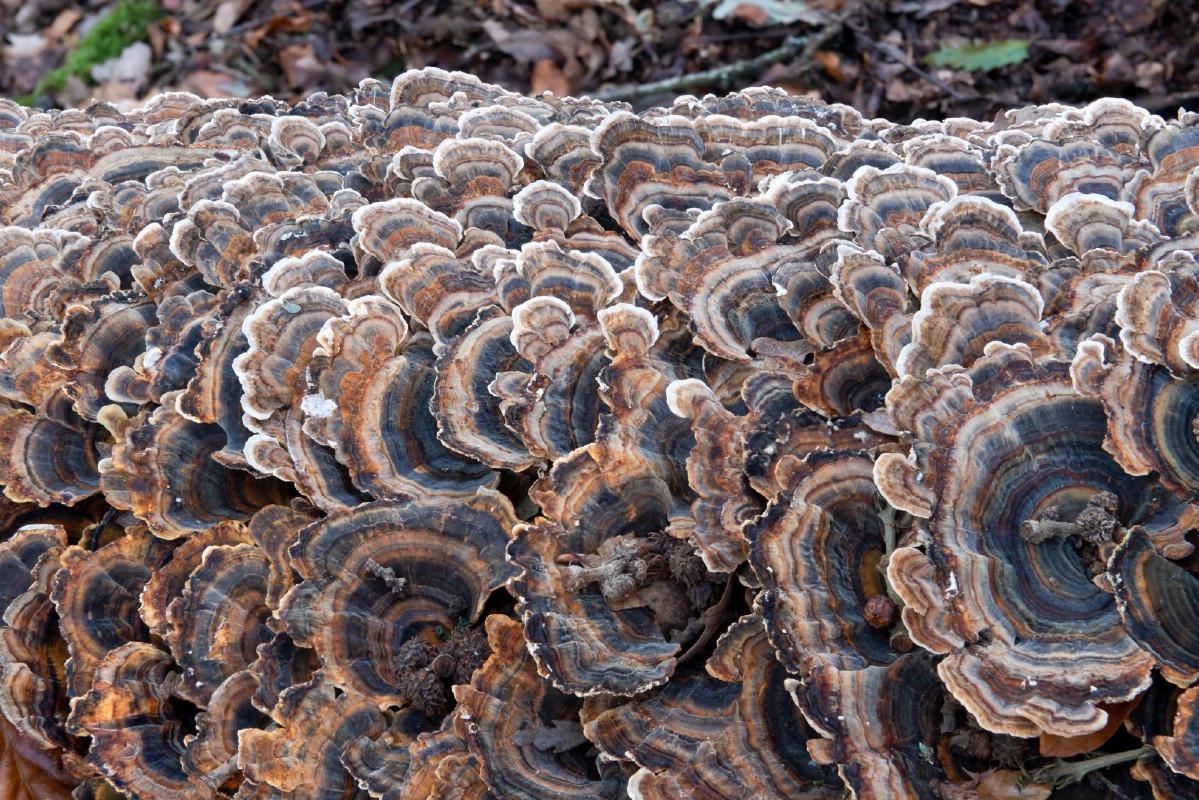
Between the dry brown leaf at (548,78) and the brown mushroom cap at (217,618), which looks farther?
the dry brown leaf at (548,78)

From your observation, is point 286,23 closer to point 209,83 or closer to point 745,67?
point 209,83

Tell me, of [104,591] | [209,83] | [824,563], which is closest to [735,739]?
[824,563]

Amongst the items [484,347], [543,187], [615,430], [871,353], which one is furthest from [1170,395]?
[543,187]

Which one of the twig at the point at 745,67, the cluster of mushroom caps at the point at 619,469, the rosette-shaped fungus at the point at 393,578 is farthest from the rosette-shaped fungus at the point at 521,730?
the twig at the point at 745,67

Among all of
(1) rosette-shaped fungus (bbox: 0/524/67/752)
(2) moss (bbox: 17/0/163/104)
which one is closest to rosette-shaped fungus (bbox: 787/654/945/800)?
(1) rosette-shaped fungus (bbox: 0/524/67/752)

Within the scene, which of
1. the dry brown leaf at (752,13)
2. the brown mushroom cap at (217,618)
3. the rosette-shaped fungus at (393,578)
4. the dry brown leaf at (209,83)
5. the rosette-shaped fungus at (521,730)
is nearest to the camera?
the rosette-shaped fungus at (521,730)

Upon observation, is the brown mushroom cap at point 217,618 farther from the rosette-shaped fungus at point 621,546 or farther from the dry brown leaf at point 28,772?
the rosette-shaped fungus at point 621,546

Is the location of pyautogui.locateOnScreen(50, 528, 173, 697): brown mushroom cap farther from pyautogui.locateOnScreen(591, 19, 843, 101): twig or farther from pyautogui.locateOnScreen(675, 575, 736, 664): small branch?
pyautogui.locateOnScreen(591, 19, 843, 101): twig
